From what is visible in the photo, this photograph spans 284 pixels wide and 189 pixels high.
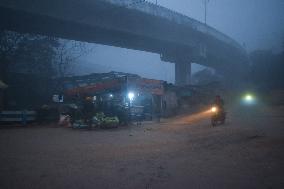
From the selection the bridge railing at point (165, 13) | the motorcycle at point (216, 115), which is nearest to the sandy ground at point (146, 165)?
the motorcycle at point (216, 115)

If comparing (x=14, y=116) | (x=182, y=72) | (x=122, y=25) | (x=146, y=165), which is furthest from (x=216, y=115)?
(x=182, y=72)

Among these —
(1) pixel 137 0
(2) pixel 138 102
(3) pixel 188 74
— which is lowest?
(2) pixel 138 102

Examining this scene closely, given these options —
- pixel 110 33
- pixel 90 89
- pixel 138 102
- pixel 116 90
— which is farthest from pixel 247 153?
pixel 110 33

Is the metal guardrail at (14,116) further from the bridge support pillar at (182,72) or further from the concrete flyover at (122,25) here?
the bridge support pillar at (182,72)

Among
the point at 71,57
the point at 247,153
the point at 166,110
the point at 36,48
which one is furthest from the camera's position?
the point at 71,57

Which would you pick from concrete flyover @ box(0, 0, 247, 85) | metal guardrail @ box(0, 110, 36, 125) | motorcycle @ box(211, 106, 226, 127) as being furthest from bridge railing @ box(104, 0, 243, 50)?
motorcycle @ box(211, 106, 226, 127)

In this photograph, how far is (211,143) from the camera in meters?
11.4

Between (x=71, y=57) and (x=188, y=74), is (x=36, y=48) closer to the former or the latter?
(x=71, y=57)

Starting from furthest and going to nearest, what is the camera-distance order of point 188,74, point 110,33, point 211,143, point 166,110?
point 188,74 → point 110,33 → point 166,110 → point 211,143

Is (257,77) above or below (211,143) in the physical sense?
above

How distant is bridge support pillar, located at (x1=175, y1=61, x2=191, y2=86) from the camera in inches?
2094

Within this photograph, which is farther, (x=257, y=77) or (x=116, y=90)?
(x=257, y=77)

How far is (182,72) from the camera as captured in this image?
5388 centimetres

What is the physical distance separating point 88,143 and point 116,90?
9.67 meters
